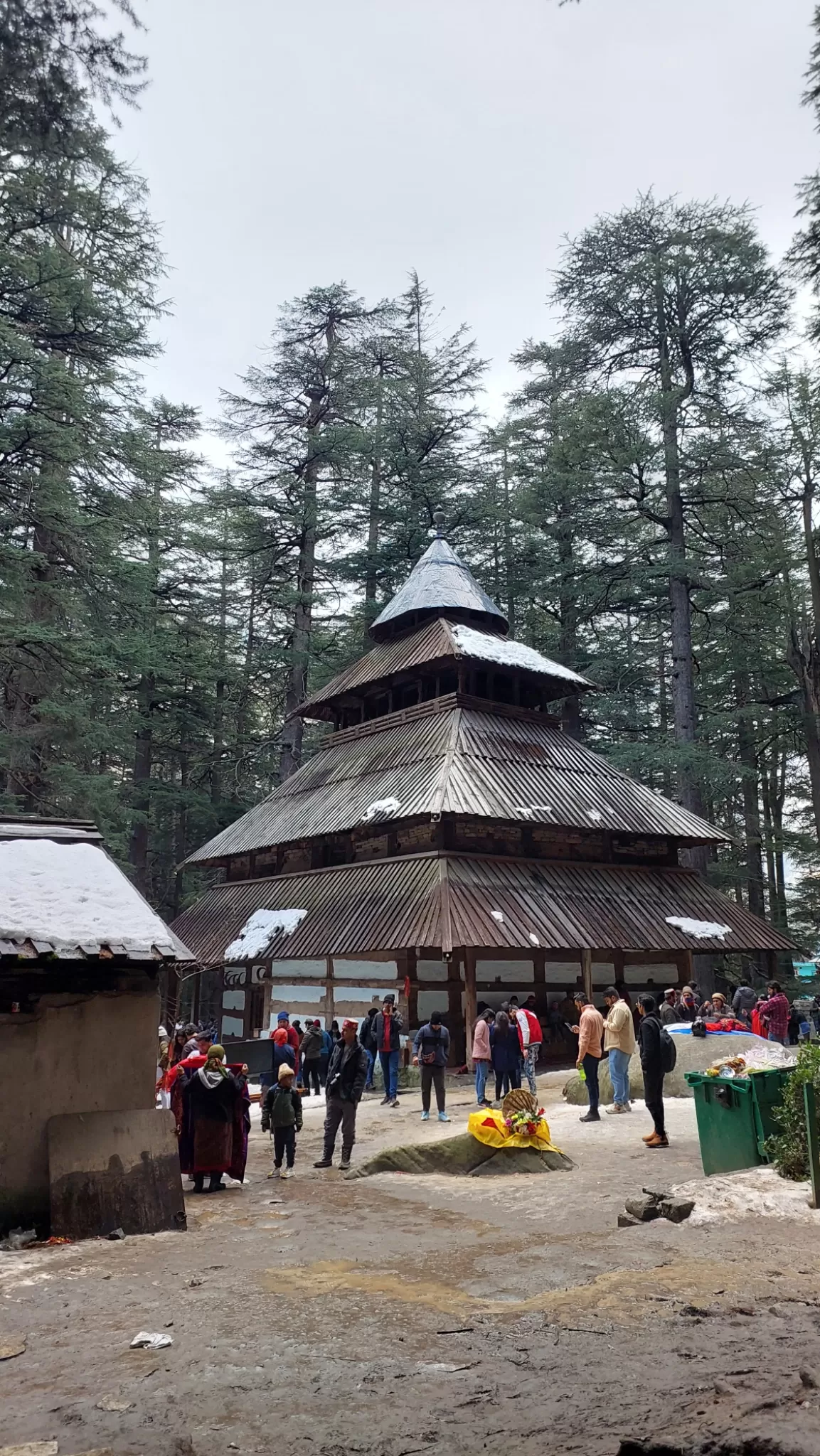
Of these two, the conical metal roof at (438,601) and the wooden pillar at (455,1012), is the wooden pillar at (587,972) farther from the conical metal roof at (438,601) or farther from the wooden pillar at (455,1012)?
the conical metal roof at (438,601)

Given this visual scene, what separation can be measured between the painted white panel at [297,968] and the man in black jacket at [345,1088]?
10970 millimetres

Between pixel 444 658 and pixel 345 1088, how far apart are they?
15.3 metres

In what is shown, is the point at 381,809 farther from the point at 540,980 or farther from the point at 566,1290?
the point at 566,1290

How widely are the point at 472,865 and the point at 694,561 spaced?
16.2 meters

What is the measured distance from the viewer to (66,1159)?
26.1ft

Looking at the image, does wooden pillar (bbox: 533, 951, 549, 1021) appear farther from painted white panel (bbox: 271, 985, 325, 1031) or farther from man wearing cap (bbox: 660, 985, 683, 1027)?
painted white panel (bbox: 271, 985, 325, 1031)

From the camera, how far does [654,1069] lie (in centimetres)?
1073

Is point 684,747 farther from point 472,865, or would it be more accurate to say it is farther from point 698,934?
point 472,865

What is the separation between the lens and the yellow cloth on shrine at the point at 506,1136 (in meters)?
10.4

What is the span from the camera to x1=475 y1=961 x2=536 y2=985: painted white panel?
69.6ft

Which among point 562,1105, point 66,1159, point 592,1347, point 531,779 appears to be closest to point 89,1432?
point 592,1347

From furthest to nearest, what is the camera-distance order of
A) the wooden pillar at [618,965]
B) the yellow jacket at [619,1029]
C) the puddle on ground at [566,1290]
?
1. the wooden pillar at [618,965]
2. the yellow jacket at [619,1029]
3. the puddle on ground at [566,1290]

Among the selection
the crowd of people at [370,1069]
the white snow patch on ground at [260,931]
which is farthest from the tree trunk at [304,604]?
the crowd of people at [370,1069]

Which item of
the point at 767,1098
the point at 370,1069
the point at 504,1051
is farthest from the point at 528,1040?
the point at 767,1098
